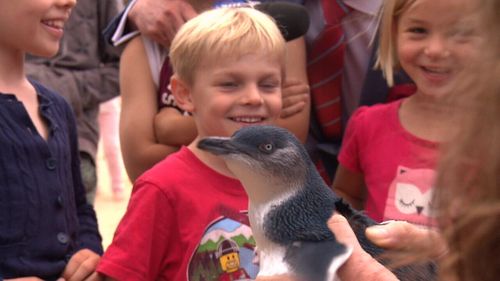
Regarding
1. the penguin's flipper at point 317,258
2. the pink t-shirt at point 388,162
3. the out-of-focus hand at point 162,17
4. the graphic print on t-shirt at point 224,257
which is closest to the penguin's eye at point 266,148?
the penguin's flipper at point 317,258

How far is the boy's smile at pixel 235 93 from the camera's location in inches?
75.4

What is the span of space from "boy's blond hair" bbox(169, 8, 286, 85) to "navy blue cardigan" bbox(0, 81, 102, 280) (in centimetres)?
36

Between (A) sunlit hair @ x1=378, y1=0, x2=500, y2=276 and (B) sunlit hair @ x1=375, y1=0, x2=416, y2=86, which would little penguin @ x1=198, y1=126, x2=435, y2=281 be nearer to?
(A) sunlit hair @ x1=378, y1=0, x2=500, y2=276

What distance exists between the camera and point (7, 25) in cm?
184

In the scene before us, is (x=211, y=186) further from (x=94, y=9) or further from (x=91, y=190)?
(x=94, y=9)

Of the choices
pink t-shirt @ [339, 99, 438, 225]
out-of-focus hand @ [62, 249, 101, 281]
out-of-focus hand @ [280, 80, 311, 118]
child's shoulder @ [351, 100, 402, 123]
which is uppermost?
A: out-of-focus hand @ [280, 80, 311, 118]

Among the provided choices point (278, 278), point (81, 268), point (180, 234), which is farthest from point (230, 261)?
point (278, 278)

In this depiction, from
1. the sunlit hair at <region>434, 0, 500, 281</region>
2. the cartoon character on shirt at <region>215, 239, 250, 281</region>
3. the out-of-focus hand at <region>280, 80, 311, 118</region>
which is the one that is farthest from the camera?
the out-of-focus hand at <region>280, 80, 311, 118</region>

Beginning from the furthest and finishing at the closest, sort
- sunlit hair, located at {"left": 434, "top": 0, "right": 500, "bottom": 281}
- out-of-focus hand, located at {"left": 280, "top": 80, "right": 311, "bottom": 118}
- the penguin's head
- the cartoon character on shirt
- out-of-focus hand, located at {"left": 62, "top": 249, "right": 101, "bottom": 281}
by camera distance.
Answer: out-of-focus hand, located at {"left": 280, "top": 80, "right": 311, "bottom": 118} → out-of-focus hand, located at {"left": 62, "top": 249, "right": 101, "bottom": 281} → the cartoon character on shirt → the penguin's head → sunlit hair, located at {"left": 434, "top": 0, "right": 500, "bottom": 281}

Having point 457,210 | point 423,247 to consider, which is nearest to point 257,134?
point 423,247

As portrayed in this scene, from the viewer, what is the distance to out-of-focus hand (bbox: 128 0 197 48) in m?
2.16

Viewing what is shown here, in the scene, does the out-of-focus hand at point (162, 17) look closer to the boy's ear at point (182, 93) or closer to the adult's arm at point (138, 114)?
the adult's arm at point (138, 114)

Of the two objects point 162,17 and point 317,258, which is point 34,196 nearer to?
point 162,17

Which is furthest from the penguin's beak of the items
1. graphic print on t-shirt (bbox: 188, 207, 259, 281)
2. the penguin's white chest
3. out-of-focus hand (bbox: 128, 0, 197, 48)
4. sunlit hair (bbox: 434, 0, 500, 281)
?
out-of-focus hand (bbox: 128, 0, 197, 48)
